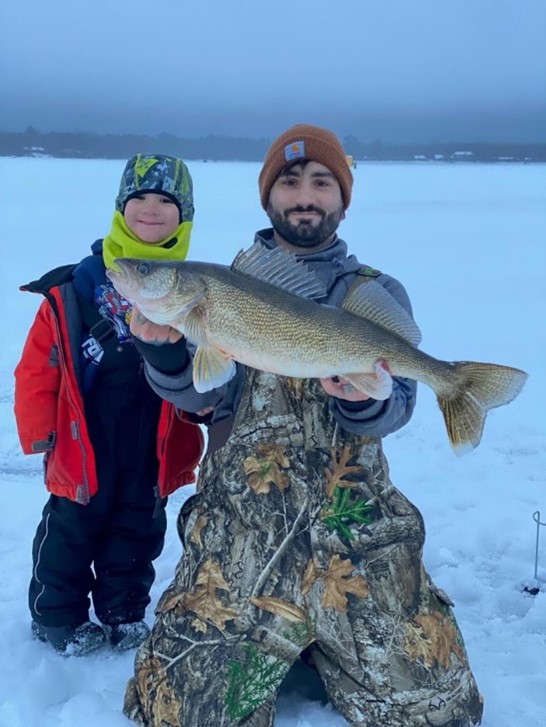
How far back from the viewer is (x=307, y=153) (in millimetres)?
2578

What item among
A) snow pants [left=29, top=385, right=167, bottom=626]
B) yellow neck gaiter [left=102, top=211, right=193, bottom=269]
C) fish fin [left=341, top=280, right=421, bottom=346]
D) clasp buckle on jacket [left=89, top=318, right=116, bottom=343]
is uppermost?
yellow neck gaiter [left=102, top=211, right=193, bottom=269]

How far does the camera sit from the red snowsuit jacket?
2.64 m

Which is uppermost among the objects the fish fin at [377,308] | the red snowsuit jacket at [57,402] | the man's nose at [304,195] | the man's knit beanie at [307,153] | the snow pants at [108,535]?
the man's knit beanie at [307,153]

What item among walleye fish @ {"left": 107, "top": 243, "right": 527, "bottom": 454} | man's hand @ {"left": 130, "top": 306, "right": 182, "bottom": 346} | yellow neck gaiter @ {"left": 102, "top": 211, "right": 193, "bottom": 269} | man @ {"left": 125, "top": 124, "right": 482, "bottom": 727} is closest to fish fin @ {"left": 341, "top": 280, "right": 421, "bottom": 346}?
walleye fish @ {"left": 107, "top": 243, "right": 527, "bottom": 454}

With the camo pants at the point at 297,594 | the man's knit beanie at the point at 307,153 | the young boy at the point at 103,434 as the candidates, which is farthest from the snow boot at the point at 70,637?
the man's knit beanie at the point at 307,153

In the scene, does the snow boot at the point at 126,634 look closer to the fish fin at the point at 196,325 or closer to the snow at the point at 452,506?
the snow at the point at 452,506

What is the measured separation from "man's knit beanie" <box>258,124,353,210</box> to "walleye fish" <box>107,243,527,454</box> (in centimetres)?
56

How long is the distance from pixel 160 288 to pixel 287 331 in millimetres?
397

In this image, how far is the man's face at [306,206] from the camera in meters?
2.55

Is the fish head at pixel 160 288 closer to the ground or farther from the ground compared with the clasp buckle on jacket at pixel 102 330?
farther from the ground

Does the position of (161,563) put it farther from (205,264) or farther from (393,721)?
(205,264)

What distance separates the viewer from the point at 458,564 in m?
3.31

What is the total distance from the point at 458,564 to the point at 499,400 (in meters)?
1.37

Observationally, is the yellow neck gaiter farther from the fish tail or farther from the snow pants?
the fish tail
